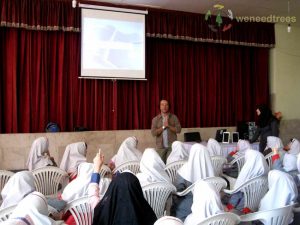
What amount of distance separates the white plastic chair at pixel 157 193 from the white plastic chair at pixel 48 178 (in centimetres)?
120

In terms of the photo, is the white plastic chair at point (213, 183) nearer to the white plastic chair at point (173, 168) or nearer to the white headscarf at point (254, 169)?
the white headscarf at point (254, 169)

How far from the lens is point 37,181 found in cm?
339

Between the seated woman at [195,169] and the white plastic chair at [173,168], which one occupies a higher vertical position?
the seated woman at [195,169]

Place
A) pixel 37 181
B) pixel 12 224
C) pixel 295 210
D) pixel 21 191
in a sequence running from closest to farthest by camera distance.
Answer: pixel 12 224 → pixel 21 191 → pixel 295 210 → pixel 37 181

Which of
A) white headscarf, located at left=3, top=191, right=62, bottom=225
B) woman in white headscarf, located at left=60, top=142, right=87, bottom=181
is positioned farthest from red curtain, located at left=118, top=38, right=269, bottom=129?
white headscarf, located at left=3, top=191, right=62, bottom=225

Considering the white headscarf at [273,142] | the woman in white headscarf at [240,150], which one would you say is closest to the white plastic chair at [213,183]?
the woman in white headscarf at [240,150]

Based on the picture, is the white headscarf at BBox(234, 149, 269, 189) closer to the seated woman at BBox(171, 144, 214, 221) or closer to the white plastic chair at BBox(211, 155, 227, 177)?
the seated woman at BBox(171, 144, 214, 221)

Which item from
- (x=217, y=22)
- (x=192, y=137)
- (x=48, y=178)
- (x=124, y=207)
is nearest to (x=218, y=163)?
(x=48, y=178)

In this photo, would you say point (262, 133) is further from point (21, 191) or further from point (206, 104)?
point (21, 191)

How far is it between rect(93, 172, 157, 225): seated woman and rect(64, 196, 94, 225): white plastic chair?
0.38 metres

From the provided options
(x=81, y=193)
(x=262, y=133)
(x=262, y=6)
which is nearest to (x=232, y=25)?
(x=262, y=6)

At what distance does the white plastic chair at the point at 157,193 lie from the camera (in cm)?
269

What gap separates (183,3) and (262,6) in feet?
5.32

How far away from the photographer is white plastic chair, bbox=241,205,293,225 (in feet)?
7.61
